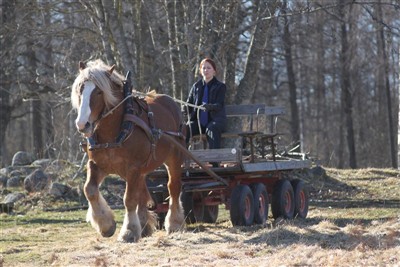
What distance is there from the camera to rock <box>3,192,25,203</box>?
16.6 m

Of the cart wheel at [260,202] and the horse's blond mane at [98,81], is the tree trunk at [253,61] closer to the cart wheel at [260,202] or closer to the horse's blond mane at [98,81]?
the cart wheel at [260,202]

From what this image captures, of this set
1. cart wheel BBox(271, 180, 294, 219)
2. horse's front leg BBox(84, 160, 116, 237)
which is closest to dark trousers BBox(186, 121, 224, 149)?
cart wheel BBox(271, 180, 294, 219)

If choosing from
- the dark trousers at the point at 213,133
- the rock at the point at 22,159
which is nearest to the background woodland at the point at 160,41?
the rock at the point at 22,159

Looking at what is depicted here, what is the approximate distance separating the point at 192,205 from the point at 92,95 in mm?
3128

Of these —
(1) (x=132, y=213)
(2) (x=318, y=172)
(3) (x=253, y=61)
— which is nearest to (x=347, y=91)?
(2) (x=318, y=172)

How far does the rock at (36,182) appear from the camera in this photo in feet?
56.8

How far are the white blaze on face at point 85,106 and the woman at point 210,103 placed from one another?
100 inches

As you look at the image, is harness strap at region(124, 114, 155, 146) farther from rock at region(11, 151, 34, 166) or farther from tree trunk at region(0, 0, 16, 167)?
rock at region(11, 151, 34, 166)

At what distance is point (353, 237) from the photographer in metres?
9.08

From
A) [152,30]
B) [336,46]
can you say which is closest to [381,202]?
[152,30]

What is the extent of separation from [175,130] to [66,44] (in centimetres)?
1345

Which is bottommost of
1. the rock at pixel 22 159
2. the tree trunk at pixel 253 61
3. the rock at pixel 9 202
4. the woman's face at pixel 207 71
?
the rock at pixel 9 202

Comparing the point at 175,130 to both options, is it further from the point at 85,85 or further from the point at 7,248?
the point at 7,248

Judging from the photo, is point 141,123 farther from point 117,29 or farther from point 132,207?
point 117,29
